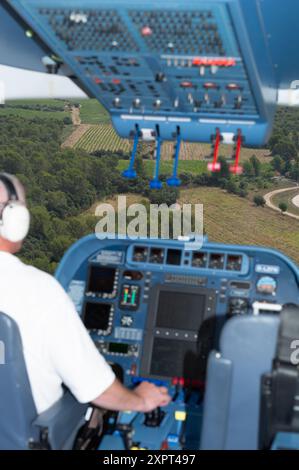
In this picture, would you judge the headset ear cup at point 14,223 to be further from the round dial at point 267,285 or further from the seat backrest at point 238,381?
the round dial at point 267,285

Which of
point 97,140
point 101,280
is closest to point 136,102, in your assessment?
point 101,280

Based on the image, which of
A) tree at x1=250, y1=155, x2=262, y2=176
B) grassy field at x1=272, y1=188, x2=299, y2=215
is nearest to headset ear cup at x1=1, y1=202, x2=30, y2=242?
tree at x1=250, y1=155, x2=262, y2=176

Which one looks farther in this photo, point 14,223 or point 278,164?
point 278,164

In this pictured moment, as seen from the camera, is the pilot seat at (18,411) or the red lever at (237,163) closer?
the pilot seat at (18,411)

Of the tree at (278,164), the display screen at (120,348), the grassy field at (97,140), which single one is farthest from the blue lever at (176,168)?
the tree at (278,164)

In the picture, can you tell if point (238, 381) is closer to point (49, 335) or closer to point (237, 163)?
point (49, 335)

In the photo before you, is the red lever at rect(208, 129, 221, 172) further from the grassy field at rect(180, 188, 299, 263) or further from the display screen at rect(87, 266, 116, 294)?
the grassy field at rect(180, 188, 299, 263)
